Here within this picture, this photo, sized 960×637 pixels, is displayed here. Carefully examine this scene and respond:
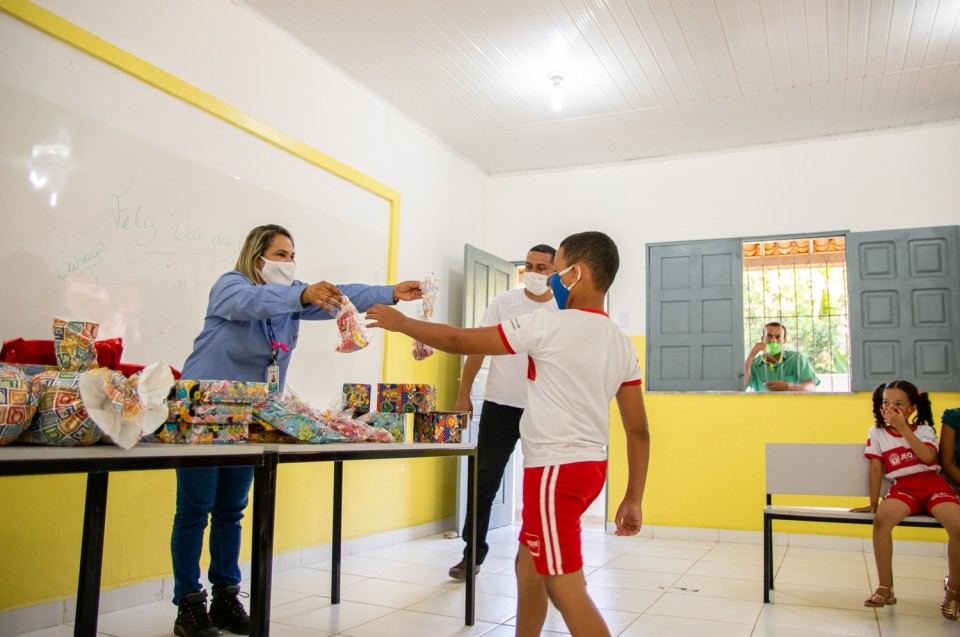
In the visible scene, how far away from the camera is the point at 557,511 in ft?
5.93

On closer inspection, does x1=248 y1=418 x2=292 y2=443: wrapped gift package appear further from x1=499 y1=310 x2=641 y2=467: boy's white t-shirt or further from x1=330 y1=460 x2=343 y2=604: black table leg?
x1=330 y1=460 x2=343 y2=604: black table leg

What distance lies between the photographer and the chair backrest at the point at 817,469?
3787mm

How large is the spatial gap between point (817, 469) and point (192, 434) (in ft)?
10.7

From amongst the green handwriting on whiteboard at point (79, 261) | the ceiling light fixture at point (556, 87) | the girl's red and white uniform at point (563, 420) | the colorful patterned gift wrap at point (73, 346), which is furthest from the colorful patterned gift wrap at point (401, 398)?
the ceiling light fixture at point (556, 87)

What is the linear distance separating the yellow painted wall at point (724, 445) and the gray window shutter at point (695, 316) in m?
0.19

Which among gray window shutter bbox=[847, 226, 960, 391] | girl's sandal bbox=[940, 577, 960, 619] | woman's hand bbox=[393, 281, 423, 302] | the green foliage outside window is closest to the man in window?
gray window shutter bbox=[847, 226, 960, 391]

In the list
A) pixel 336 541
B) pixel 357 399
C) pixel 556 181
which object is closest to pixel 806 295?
pixel 556 181

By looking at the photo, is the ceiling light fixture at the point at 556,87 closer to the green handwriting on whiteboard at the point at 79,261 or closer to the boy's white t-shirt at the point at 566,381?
the green handwriting on whiteboard at the point at 79,261

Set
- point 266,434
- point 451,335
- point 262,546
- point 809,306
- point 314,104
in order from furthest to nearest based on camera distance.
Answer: point 809,306 → point 314,104 → point 266,434 → point 451,335 → point 262,546

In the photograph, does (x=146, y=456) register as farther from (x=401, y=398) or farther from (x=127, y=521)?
(x=127, y=521)

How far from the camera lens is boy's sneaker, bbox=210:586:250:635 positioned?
261cm

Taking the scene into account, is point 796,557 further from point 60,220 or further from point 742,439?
point 60,220

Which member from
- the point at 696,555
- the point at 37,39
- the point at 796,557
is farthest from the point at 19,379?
the point at 796,557

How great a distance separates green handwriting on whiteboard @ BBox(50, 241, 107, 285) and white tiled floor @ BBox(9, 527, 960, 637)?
1.41m
